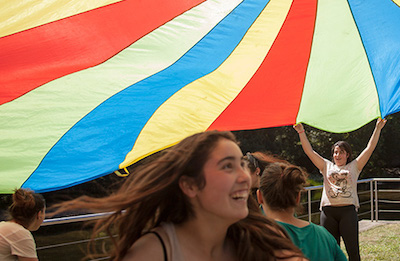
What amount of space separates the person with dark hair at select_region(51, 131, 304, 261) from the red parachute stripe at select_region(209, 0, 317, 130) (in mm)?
1919

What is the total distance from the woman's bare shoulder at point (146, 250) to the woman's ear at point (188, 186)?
0.67 feet

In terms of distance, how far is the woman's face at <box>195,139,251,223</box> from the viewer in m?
1.78

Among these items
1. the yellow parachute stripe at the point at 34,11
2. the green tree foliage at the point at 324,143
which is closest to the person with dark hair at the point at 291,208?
the yellow parachute stripe at the point at 34,11

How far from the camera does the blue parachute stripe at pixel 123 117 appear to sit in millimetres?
3357

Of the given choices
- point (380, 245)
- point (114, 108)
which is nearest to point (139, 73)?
point (114, 108)

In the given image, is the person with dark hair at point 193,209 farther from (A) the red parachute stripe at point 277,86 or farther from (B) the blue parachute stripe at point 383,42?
(B) the blue parachute stripe at point 383,42

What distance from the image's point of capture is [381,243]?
764 centimetres

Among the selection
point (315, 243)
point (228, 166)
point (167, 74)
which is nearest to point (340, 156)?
point (167, 74)

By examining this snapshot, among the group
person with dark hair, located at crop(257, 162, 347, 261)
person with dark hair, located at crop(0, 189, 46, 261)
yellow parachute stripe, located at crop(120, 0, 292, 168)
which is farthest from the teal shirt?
person with dark hair, located at crop(0, 189, 46, 261)

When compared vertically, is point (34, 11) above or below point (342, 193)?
above

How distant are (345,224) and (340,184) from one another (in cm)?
39

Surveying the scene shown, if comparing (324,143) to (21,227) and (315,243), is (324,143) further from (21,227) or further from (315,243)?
(315,243)

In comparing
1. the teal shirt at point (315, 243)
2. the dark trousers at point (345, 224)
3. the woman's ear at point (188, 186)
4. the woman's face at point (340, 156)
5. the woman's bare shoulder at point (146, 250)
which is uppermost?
the woman's ear at point (188, 186)

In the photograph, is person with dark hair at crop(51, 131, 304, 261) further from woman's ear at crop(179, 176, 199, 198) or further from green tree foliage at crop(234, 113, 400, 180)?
green tree foliage at crop(234, 113, 400, 180)
